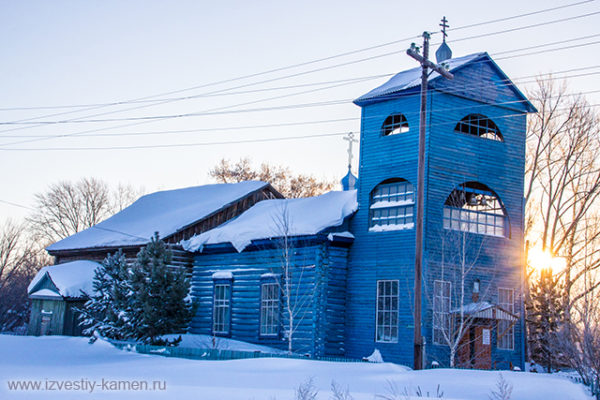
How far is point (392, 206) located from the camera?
78.7 feet

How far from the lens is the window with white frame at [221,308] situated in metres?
27.6

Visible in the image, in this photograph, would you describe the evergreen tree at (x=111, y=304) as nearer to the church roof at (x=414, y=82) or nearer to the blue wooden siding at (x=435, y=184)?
the blue wooden siding at (x=435, y=184)

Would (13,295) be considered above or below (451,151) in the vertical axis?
below

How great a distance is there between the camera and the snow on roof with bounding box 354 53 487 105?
2408cm

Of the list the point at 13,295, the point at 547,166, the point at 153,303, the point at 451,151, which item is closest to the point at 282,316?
the point at 153,303

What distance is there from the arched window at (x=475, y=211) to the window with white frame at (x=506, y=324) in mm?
1950

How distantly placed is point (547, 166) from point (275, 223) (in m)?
16.5

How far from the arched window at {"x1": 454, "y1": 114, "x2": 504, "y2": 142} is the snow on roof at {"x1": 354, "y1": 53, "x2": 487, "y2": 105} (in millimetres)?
1752

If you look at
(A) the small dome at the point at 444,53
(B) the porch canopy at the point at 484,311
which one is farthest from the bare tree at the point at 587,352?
(A) the small dome at the point at 444,53

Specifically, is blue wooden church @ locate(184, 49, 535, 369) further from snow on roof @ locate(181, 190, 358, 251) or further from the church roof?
snow on roof @ locate(181, 190, 358, 251)

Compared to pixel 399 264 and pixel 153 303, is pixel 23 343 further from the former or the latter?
pixel 399 264

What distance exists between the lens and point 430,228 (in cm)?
2306

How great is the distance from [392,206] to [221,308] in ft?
26.7

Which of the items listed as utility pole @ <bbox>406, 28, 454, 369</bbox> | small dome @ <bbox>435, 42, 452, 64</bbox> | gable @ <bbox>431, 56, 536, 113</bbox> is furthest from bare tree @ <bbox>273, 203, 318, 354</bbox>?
small dome @ <bbox>435, 42, 452, 64</bbox>
